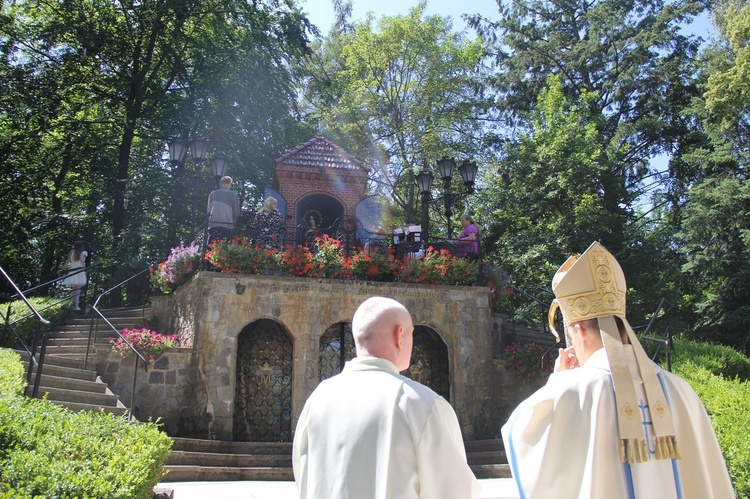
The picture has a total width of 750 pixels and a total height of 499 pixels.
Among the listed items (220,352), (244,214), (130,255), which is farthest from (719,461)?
(244,214)

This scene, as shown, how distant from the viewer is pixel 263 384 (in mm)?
12242

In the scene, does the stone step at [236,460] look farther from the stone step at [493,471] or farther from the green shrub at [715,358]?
the green shrub at [715,358]

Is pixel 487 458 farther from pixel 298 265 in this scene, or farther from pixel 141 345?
pixel 141 345

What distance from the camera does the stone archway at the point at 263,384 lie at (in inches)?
471

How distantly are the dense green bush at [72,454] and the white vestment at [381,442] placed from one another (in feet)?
6.85

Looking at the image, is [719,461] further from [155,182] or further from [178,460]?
[155,182]

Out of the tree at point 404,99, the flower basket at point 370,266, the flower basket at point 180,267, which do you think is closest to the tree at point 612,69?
the tree at point 404,99

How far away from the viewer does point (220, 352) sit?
11.9 meters

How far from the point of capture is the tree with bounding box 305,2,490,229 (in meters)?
23.3

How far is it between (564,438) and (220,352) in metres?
9.79

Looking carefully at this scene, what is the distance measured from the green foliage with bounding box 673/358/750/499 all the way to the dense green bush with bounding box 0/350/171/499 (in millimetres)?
5475

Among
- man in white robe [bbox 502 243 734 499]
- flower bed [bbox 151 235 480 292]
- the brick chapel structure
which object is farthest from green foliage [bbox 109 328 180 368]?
man in white robe [bbox 502 243 734 499]

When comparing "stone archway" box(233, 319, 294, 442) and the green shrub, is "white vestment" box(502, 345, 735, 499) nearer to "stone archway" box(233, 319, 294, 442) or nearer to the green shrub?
"stone archway" box(233, 319, 294, 442)

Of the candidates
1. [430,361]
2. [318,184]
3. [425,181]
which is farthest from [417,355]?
[318,184]
